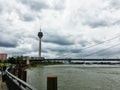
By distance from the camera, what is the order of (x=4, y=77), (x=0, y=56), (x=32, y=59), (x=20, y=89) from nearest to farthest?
(x=20, y=89) < (x=4, y=77) < (x=0, y=56) < (x=32, y=59)

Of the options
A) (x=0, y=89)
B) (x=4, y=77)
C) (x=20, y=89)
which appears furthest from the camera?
(x=4, y=77)

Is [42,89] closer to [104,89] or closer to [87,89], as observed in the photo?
[87,89]

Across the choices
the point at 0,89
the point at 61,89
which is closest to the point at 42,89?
the point at 61,89

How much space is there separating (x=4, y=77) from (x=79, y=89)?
1027 centimetres

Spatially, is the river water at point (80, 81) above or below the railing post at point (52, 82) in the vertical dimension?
below

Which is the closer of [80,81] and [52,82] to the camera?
[52,82]

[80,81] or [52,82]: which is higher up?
[52,82]

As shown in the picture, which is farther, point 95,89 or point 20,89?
point 95,89

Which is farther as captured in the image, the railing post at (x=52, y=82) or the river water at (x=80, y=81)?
the river water at (x=80, y=81)

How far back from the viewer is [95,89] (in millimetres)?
28906

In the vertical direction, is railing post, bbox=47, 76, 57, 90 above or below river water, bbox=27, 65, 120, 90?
above

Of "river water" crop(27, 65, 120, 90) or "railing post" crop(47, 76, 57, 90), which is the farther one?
"river water" crop(27, 65, 120, 90)

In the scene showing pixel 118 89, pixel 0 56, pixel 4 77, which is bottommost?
pixel 118 89

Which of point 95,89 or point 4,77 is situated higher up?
point 4,77
